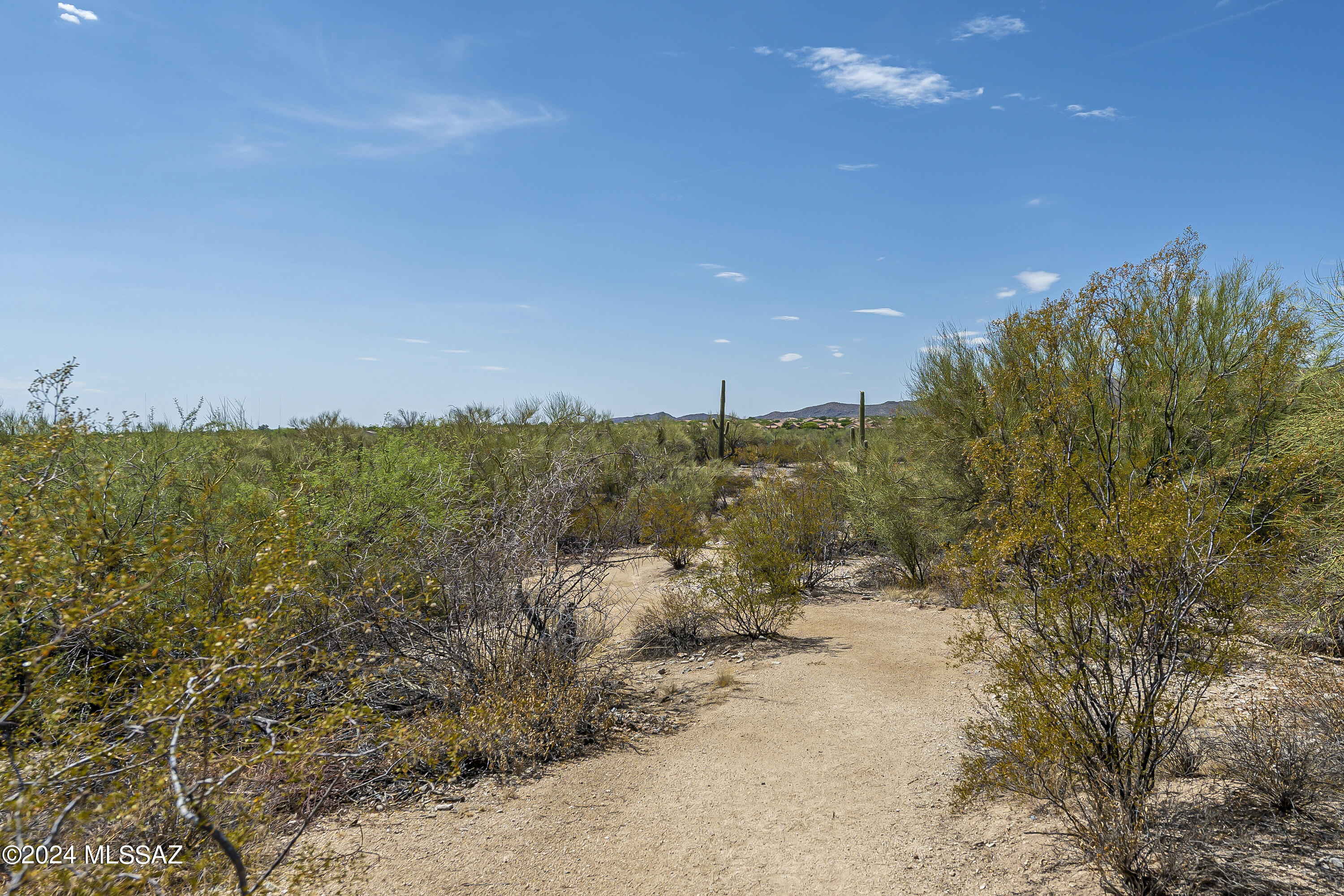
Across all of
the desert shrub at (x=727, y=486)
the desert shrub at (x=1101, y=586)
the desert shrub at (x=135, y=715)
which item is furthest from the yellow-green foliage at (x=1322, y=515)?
the desert shrub at (x=727, y=486)

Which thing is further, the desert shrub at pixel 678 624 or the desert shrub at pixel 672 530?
the desert shrub at pixel 672 530

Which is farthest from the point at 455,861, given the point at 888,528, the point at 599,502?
the point at 599,502

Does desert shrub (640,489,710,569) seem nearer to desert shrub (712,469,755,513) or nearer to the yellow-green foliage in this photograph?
desert shrub (712,469,755,513)

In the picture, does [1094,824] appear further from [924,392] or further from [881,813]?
[924,392]

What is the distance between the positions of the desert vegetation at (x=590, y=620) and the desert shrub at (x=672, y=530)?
2982mm

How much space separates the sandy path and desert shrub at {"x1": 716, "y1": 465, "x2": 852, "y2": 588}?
11.4 ft

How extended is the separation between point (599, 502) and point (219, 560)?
1228cm

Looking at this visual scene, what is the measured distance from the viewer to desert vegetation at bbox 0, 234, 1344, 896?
2.95m

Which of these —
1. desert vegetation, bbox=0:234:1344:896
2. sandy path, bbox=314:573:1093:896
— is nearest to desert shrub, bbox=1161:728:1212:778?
desert vegetation, bbox=0:234:1344:896

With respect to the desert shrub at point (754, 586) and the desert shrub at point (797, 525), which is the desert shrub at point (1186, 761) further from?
the desert shrub at point (797, 525)

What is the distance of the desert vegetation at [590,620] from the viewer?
9.67ft

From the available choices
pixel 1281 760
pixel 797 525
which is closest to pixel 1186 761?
pixel 1281 760

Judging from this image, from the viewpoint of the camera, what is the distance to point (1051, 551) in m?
3.99

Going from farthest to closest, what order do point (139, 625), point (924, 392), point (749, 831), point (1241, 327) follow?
point (924, 392) < point (1241, 327) < point (139, 625) < point (749, 831)
